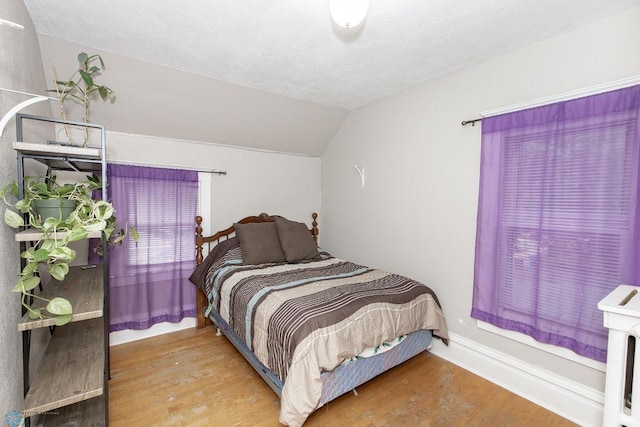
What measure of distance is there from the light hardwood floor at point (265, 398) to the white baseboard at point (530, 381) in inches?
2.2

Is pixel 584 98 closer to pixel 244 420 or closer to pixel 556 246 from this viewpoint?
pixel 556 246

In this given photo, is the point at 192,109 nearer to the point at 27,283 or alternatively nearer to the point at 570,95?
the point at 27,283

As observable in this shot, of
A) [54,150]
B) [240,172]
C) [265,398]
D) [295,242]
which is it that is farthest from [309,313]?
[240,172]

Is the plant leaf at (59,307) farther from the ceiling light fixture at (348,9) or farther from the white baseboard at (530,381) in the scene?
the white baseboard at (530,381)

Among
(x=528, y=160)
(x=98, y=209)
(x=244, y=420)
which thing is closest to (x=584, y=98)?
(x=528, y=160)

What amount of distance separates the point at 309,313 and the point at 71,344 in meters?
1.30

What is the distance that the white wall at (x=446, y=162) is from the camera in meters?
1.81

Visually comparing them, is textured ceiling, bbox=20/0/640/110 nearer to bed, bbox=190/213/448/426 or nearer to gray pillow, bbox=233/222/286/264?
gray pillow, bbox=233/222/286/264

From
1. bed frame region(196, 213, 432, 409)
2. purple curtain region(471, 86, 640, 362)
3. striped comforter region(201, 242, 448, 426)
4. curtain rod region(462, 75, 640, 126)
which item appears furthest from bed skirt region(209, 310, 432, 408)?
curtain rod region(462, 75, 640, 126)

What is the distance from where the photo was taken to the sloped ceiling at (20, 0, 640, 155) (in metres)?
1.65

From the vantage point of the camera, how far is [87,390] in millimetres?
1233

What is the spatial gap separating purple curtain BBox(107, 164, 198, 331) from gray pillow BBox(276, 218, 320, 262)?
952mm

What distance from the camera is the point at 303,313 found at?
1854 mm

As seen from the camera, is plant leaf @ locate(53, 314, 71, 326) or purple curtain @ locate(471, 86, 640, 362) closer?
plant leaf @ locate(53, 314, 71, 326)
